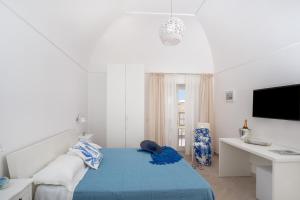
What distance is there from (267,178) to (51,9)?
11.7ft

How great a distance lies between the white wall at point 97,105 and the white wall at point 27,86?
5.83 feet

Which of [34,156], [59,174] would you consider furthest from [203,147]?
[34,156]

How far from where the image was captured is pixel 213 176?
351 centimetres

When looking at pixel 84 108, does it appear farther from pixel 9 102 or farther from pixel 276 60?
pixel 276 60

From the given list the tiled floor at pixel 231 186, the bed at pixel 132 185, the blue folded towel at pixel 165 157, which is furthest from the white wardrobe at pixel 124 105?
the bed at pixel 132 185

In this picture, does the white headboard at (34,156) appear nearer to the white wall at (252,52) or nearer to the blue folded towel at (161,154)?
the blue folded towel at (161,154)

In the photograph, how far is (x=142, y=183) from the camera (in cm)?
192

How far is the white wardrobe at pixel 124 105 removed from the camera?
4324mm

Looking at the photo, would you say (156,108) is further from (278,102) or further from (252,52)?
Answer: (278,102)

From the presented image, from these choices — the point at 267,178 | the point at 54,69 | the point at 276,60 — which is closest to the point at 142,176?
the point at 267,178

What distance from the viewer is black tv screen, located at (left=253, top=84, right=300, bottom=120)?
8.09 ft

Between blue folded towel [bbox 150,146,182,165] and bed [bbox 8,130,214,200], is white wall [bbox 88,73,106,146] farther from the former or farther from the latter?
bed [bbox 8,130,214,200]

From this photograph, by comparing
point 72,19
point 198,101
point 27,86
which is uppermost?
point 72,19

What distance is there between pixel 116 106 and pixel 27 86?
2408 millimetres
